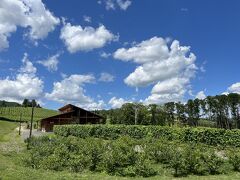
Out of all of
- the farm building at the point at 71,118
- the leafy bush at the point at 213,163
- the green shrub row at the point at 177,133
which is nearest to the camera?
the leafy bush at the point at 213,163

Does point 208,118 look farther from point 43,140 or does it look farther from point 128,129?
point 43,140

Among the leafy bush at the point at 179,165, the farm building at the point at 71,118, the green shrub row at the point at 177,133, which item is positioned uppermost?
the farm building at the point at 71,118

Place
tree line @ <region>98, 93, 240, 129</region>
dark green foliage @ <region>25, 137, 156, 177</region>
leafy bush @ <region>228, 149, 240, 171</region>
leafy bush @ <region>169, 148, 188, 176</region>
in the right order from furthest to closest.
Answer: tree line @ <region>98, 93, 240, 129</region> → leafy bush @ <region>228, 149, 240, 171</region> → leafy bush @ <region>169, 148, 188, 176</region> → dark green foliage @ <region>25, 137, 156, 177</region>

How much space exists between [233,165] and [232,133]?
11.5 metres

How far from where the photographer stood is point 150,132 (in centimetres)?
3678

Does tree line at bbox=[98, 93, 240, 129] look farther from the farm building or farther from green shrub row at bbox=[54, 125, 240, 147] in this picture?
green shrub row at bbox=[54, 125, 240, 147]

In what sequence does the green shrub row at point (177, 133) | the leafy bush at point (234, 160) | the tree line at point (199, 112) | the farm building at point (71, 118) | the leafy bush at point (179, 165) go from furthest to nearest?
the tree line at point (199, 112) < the farm building at point (71, 118) < the green shrub row at point (177, 133) < the leafy bush at point (234, 160) < the leafy bush at point (179, 165)

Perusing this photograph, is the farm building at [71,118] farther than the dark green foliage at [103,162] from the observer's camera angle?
Yes

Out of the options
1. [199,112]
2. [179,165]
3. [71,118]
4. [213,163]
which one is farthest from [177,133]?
[199,112]

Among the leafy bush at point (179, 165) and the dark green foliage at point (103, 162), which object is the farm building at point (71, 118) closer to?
the dark green foliage at point (103, 162)

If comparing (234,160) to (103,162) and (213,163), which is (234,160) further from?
(103,162)

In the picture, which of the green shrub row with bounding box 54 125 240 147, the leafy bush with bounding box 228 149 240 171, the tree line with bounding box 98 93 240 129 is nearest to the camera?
the leafy bush with bounding box 228 149 240 171

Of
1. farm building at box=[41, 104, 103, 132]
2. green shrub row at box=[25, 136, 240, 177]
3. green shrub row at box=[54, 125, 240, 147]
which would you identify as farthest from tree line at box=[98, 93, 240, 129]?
green shrub row at box=[25, 136, 240, 177]

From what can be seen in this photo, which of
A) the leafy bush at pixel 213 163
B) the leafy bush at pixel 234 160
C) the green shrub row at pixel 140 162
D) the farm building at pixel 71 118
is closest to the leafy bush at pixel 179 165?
the green shrub row at pixel 140 162
